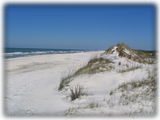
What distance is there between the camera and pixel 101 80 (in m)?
6.48

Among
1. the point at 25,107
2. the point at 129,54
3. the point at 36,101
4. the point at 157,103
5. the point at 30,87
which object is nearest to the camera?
the point at 157,103

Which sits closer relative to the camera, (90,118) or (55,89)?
(90,118)

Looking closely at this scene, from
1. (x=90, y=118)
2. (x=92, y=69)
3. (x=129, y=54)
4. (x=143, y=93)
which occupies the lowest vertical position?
(x=90, y=118)

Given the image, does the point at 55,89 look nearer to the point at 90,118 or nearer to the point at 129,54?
the point at 90,118

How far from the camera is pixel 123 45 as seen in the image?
362 inches

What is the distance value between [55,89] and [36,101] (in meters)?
1.09

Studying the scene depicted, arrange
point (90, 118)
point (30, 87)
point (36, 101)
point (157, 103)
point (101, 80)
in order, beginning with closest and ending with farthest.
Result: point (90, 118) → point (157, 103) → point (36, 101) → point (101, 80) → point (30, 87)

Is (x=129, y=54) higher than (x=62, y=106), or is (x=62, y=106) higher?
(x=129, y=54)

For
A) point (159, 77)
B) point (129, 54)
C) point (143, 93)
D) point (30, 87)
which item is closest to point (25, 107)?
point (30, 87)

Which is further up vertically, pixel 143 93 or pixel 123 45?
pixel 123 45

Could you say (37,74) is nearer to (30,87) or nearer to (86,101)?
(30,87)

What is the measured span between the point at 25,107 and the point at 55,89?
4.95 ft

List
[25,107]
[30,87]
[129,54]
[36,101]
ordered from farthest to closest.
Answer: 1. [129,54]
2. [30,87]
3. [36,101]
4. [25,107]

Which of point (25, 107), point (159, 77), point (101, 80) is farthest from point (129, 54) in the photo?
point (25, 107)
